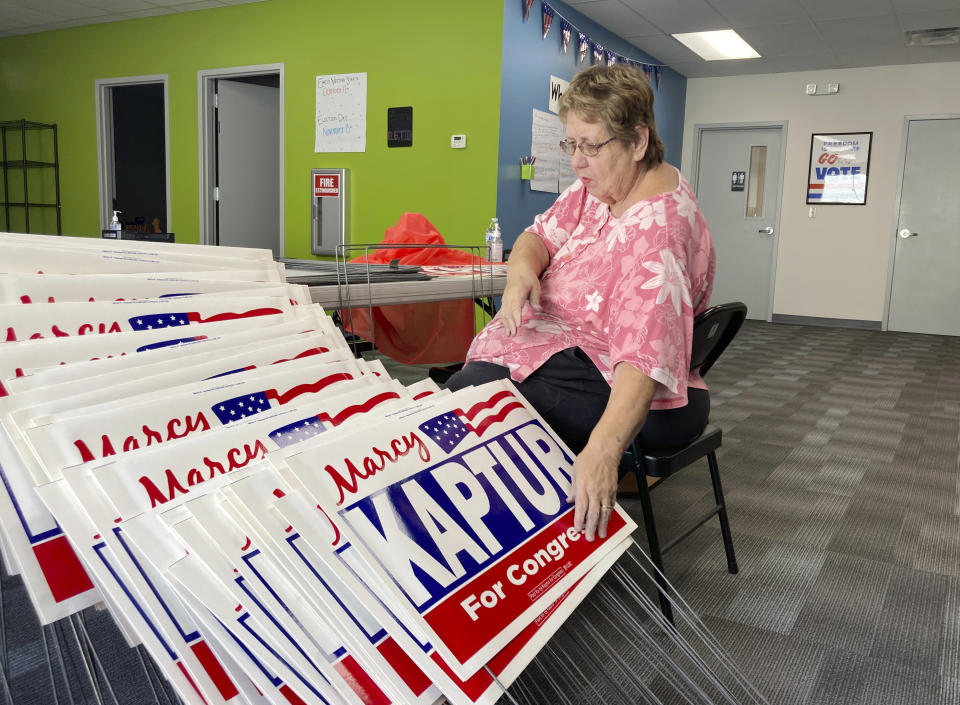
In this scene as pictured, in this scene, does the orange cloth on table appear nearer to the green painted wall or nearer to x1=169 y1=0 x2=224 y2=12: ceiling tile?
the green painted wall

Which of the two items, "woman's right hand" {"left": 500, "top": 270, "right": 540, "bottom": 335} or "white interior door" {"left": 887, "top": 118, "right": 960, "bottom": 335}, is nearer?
"woman's right hand" {"left": 500, "top": 270, "right": 540, "bottom": 335}

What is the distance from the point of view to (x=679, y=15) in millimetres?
5734

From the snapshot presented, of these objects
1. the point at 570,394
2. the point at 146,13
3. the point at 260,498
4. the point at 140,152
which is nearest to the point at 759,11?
the point at 146,13

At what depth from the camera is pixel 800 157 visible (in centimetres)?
754

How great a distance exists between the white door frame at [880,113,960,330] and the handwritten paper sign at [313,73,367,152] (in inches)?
204

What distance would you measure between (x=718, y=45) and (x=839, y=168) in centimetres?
188

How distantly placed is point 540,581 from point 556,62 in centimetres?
531

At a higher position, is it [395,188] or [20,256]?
[395,188]

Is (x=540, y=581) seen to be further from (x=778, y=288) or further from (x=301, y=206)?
(x=778, y=288)

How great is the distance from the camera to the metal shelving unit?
7066 mm

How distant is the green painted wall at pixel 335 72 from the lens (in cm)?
512

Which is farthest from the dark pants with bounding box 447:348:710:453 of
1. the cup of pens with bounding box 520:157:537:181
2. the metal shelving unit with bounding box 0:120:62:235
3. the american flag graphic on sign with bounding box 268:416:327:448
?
the metal shelving unit with bounding box 0:120:62:235

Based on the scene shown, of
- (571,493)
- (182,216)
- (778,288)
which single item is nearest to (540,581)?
(571,493)

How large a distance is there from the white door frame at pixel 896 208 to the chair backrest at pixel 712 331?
667 cm
